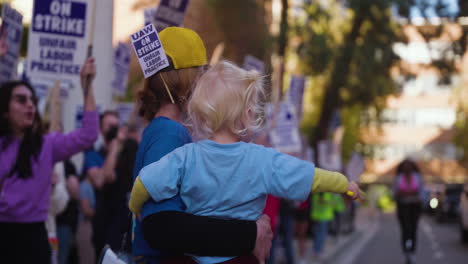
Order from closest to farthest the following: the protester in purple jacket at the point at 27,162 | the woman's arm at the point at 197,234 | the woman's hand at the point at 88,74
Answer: the woman's arm at the point at 197,234 → the protester in purple jacket at the point at 27,162 → the woman's hand at the point at 88,74

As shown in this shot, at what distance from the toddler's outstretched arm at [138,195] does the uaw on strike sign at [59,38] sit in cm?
370

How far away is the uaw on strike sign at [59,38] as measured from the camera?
246 inches

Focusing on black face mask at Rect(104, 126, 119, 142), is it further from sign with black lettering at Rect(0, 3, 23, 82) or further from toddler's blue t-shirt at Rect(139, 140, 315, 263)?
toddler's blue t-shirt at Rect(139, 140, 315, 263)

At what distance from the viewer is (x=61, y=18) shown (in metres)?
6.29

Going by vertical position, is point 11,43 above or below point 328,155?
Result: above

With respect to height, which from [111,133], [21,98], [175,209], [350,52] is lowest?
[111,133]

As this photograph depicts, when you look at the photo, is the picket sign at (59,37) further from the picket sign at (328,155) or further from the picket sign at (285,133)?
the picket sign at (328,155)

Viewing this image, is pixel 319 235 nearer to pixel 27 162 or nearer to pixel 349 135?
pixel 27 162

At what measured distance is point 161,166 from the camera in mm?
2703

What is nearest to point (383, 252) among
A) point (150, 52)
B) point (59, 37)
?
point (59, 37)

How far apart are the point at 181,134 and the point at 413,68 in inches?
785

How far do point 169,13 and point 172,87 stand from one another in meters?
3.33

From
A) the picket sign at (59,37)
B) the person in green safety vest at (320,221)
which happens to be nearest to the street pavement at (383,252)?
the person in green safety vest at (320,221)

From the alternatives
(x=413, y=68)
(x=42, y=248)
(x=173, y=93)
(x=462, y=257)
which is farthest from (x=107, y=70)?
(x=413, y=68)
